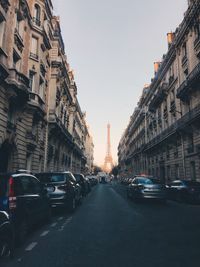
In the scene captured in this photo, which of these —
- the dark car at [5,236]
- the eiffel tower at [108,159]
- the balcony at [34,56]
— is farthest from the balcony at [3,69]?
the eiffel tower at [108,159]

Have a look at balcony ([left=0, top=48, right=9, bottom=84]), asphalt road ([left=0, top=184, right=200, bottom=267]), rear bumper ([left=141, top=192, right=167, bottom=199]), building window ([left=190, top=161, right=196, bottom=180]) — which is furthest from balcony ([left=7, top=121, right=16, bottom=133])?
building window ([left=190, top=161, right=196, bottom=180])

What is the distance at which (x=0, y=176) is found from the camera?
5.19 metres

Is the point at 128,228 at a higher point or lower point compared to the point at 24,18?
lower

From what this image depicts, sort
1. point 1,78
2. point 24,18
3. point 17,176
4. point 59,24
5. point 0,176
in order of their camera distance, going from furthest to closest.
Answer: point 59,24 → point 24,18 → point 1,78 → point 17,176 → point 0,176

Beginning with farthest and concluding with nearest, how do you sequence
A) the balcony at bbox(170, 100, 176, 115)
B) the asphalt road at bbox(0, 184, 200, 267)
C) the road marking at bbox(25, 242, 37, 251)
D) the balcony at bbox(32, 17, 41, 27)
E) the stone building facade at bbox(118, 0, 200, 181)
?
the balcony at bbox(170, 100, 176, 115)
the stone building facade at bbox(118, 0, 200, 181)
the balcony at bbox(32, 17, 41, 27)
the road marking at bbox(25, 242, 37, 251)
the asphalt road at bbox(0, 184, 200, 267)

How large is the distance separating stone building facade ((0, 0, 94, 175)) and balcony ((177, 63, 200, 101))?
1281 cm

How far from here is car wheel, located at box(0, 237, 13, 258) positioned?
13.4ft

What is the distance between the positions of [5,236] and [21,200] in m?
1.41

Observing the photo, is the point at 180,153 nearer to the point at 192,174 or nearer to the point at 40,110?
the point at 192,174

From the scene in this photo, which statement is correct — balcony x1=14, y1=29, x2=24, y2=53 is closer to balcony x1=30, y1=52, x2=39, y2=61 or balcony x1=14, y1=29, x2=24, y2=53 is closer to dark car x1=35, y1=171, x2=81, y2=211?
balcony x1=30, y1=52, x2=39, y2=61

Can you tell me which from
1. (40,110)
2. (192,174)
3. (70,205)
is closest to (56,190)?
(70,205)

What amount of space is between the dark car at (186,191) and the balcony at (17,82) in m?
11.8

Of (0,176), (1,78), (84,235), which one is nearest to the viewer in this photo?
(0,176)

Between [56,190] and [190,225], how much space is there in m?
4.98
